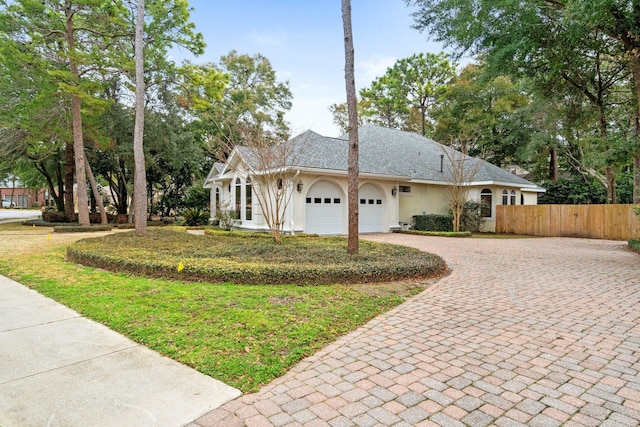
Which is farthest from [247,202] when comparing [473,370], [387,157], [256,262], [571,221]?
[571,221]

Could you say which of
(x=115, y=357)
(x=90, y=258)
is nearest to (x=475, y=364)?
(x=115, y=357)

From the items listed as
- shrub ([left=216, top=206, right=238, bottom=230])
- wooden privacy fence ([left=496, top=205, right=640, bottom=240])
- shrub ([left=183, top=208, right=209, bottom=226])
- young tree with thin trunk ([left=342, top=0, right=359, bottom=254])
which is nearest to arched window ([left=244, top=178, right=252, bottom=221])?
shrub ([left=216, top=206, right=238, bottom=230])

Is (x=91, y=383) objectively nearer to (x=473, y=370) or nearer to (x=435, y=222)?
(x=473, y=370)

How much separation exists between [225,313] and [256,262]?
2.54 metres

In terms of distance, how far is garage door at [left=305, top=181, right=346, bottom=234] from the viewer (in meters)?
15.0

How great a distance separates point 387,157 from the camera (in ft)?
61.7

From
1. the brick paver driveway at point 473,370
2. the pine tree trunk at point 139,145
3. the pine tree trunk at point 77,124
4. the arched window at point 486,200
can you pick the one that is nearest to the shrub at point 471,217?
the arched window at point 486,200

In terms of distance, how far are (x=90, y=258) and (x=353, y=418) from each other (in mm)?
7277

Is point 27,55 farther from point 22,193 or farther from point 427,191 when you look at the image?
point 22,193

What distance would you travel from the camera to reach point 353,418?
7.77 ft

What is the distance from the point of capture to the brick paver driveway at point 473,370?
2420 millimetres

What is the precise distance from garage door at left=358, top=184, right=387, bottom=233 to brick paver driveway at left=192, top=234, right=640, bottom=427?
36.9ft

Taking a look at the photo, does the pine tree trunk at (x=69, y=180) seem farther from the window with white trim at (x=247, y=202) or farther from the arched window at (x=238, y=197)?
the window with white trim at (x=247, y=202)

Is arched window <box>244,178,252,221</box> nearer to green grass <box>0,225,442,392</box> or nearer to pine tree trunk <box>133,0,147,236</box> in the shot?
pine tree trunk <box>133,0,147,236</box>
